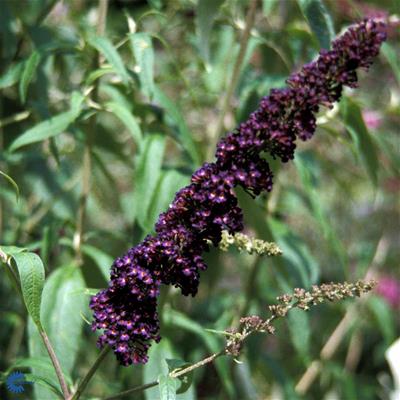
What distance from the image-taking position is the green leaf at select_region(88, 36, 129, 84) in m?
1.73

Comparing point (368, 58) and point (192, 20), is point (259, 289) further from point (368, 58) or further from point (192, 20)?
point (368, 58)

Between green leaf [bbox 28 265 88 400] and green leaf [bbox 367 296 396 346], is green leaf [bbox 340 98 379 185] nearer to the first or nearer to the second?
green leaf [bbox 28 265 88 400]

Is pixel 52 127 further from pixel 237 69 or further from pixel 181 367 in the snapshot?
pixel 181 367

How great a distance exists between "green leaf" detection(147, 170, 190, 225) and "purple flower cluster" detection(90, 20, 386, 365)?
61 centimetres

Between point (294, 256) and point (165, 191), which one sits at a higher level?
point (165, 191)

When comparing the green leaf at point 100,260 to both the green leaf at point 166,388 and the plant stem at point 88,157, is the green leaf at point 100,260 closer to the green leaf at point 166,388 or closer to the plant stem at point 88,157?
the plant stem at point 88,157

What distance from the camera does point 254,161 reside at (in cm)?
126

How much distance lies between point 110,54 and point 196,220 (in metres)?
0.66

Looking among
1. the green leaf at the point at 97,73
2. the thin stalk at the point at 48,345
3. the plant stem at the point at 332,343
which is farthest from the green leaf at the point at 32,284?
the plant stem at the point at 332,343

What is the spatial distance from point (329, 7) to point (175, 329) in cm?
113

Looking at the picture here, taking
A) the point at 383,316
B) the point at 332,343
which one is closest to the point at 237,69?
the point at 383,316

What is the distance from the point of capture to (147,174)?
6.22 feet

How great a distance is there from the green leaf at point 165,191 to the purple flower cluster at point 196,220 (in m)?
0.61

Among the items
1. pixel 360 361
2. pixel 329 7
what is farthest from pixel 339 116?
pixel 360 361
